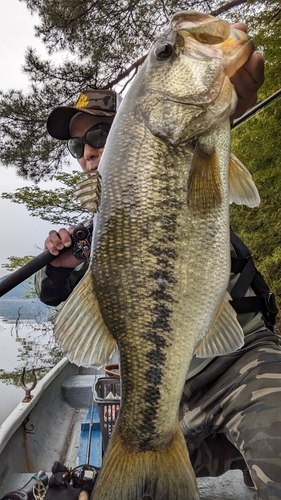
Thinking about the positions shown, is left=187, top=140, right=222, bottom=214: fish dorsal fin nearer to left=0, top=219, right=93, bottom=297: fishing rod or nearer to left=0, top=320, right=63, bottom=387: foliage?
left=0, top=219, right=93, bottom=297: fishing rod

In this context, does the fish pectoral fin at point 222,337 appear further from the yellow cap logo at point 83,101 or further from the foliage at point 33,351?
the foliage at point 33,351

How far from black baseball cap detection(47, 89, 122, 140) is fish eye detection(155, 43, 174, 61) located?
117 centimetres

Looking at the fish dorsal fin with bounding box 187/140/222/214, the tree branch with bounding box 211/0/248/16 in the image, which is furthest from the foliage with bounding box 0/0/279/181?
the fish dorsal fin with bounding box 187/140/222/214

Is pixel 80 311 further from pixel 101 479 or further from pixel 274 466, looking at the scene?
pixel 274 466

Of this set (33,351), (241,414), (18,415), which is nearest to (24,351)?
(33,351)

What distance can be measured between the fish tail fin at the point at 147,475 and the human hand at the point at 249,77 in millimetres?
1545

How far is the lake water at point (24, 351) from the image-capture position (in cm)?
1221

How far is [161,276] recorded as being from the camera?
138cm

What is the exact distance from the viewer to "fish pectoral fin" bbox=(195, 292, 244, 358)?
1.41 meters

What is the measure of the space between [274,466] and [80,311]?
3.27ft

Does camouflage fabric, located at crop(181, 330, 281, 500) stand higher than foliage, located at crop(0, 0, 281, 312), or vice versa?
foliage, located at crop(0, 0, 281, 312)

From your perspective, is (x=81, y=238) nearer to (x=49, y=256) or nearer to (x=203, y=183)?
(x=49, y=256)

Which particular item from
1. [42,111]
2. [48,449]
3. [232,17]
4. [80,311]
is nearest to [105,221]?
[80,311]

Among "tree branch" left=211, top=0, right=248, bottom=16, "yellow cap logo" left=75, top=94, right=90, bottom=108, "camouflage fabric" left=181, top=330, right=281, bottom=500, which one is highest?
"tree branch" left=211, top=0, right=248, bottom=16
